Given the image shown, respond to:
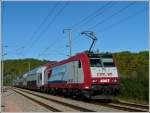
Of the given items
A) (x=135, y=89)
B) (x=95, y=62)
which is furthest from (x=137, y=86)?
(x=95, y=62)

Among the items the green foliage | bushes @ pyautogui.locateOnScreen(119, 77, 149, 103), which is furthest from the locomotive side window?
the green foliage

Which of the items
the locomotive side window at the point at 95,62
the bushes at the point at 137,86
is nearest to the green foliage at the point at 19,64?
the bushes at the point at 137,86

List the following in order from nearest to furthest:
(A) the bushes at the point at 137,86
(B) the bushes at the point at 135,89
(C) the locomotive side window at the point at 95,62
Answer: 1. (C) the locomotive side window at the point at 95,62
2. (B) the bushes at the point at 135,89
3. (A) the bushes at the point at 137,86

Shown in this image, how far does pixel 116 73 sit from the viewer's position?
2488cm

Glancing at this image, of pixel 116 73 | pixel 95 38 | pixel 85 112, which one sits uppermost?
pixel 95 38

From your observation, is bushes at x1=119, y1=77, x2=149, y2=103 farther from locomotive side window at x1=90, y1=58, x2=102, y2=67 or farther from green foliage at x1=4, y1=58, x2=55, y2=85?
green foliage at x1=4, y1=58, x2=55, y2=85

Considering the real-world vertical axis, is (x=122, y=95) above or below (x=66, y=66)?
below

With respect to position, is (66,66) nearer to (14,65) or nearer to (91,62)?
(91,62)

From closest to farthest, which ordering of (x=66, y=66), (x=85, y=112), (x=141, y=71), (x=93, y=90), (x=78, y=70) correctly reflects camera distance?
(x=85, y=112) → (x=93, y=90) → (x=78, y=70) → (x=141, y=71) → (x=66, y=66)

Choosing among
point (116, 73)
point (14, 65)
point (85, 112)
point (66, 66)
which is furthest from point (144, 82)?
point (14, 65)

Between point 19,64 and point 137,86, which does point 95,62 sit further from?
point 19,64

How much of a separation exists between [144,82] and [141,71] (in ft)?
3.00

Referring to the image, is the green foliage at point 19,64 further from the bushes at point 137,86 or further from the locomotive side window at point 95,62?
the locomotive side window at point 95,62

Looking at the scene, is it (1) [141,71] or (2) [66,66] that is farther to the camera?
(2) [66,66]
